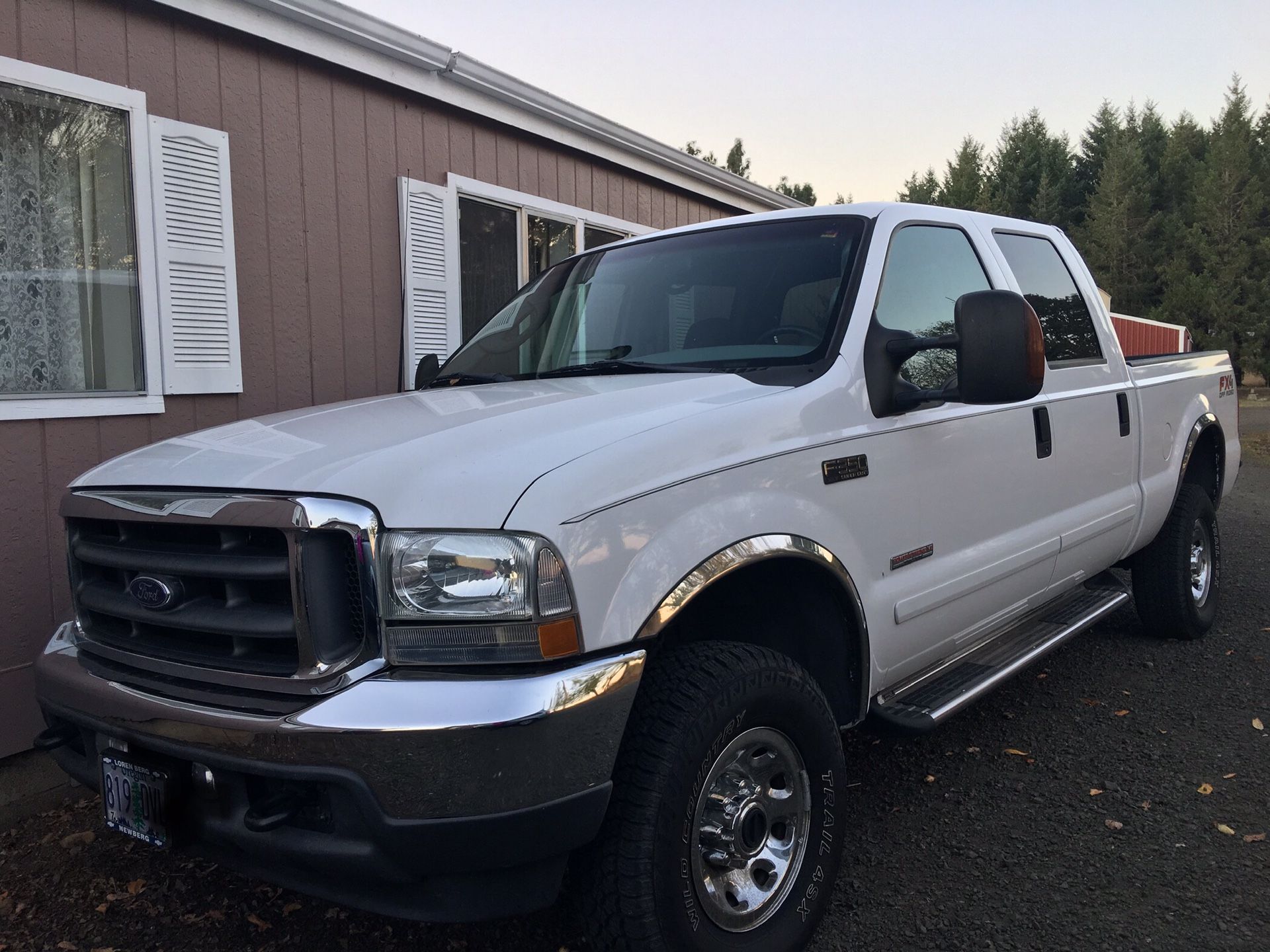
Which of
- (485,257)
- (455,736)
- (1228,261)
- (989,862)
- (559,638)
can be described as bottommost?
(989,862)

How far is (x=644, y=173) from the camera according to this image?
25.4 feet

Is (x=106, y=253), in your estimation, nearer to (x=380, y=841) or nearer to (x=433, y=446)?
(x=433, y=446)

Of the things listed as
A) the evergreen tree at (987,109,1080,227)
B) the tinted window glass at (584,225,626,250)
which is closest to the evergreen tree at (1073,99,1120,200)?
the evergreen tree at (987,109,1080,227)

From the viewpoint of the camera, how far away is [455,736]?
5.84ft

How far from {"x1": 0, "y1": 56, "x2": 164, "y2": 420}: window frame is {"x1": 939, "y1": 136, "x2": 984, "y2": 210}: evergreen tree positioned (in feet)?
169

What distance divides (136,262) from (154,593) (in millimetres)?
2737

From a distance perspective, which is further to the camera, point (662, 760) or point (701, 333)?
point (701, 333)

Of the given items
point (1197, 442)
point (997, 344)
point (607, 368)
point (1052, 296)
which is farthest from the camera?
point (1197, 442)

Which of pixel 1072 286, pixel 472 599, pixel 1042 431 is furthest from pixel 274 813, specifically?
pixel 1072 286

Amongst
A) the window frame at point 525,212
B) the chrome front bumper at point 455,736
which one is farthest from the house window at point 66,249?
the chrome front bumper at point 455,736

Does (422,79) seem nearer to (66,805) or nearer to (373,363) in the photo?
(373,363)

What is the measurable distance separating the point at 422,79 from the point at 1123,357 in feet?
13.2

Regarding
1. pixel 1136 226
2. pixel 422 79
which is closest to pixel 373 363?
pixel 422 79

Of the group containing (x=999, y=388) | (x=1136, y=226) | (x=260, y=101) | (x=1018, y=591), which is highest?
(x=1136, y=226)
